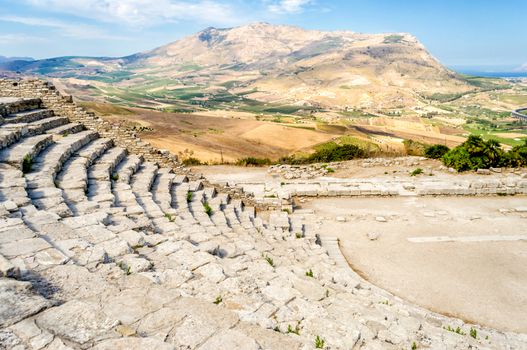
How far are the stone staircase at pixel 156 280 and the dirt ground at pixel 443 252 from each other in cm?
100

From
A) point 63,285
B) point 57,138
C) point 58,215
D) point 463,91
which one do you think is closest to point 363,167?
point 57,138

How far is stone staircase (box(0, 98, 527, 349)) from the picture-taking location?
3789 millimetres

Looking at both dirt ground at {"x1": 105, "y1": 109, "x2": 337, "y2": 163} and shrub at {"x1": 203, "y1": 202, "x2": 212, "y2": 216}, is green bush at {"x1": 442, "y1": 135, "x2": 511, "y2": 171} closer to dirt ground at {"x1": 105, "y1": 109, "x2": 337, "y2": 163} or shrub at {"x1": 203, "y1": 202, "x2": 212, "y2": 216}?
shrub at {"x1": 203, "y1": 202, "x2": 212, "y2": 216}

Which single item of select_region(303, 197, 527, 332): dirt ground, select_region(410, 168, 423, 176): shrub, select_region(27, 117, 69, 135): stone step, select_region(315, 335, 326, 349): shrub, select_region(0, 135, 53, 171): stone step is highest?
select_region(27, 117, 69, 135): stone step

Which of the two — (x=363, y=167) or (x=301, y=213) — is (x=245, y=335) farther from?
(x=363, y=167)

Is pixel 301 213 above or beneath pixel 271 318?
beneath

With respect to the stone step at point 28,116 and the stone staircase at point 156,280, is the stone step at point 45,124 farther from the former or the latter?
the stone staircase at point 156,280

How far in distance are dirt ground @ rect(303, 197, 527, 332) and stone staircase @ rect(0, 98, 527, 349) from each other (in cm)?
100

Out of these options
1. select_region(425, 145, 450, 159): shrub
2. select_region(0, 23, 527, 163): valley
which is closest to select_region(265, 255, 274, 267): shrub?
select_region(425, 145, 450, 159): shrub

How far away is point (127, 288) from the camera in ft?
15.9

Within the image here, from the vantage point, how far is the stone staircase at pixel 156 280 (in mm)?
3789

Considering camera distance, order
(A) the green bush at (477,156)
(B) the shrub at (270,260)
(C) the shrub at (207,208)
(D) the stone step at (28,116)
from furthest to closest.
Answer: (A) the green bush at (477,156) < (D) the stone step at (28,116) < (C) the shrub at (207,208) < (B) the shrub at (270,260)

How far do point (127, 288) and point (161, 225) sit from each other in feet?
12.1

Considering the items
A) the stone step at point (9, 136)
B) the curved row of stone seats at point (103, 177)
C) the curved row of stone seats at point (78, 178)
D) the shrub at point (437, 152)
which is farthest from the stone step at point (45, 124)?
the shrub at point (437, 152)
